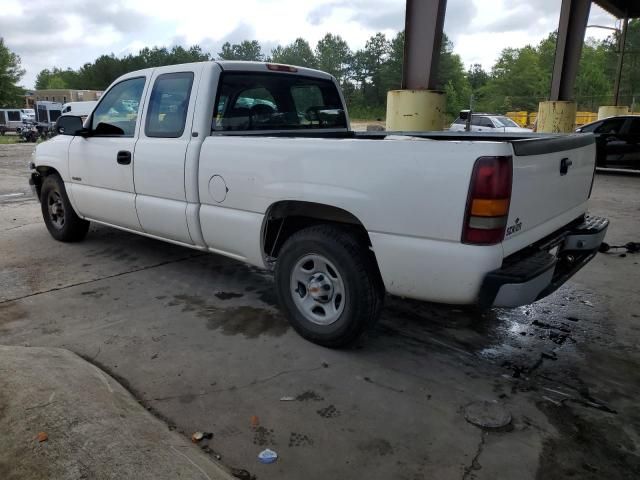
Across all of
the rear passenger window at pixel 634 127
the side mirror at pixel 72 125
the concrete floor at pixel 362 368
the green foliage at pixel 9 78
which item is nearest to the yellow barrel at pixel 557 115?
the rear passenger window at pixel 634 127

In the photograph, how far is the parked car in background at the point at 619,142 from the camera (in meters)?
12.6

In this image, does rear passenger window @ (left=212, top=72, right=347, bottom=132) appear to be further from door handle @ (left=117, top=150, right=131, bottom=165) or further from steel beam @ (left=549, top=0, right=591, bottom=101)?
steel beam @ (left=549, top=0, right=591, bottom=101)

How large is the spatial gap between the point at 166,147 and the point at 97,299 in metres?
1.48

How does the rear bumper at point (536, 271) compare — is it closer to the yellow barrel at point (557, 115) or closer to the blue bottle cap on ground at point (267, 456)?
the blue bottle cap on ground at point (267, 456)

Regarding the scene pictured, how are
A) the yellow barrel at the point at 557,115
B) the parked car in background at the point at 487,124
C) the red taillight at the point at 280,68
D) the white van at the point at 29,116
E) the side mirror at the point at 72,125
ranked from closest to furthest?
1. the red taillight at the point at 280,68
2. the side mirror at the point at 72,125
3. the yellow barrel at the point at 557,115
4. the parked car in background at the point at 487,124
5. the white van at the point at 29,116

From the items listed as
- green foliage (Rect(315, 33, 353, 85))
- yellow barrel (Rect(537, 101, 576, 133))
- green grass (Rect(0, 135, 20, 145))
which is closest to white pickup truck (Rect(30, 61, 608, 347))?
yellow barrel (Rect(537, 101, 576, 133))

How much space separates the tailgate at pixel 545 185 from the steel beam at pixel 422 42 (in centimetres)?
→ 468

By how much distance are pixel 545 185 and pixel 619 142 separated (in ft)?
38.6

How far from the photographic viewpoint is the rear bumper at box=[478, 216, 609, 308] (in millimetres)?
2713

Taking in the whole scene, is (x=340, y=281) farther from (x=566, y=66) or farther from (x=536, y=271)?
(x=566, y=66)

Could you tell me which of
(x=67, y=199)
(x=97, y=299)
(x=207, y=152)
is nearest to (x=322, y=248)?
(x=207, y=152)

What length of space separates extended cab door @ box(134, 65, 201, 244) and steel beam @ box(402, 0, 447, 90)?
4.80 m

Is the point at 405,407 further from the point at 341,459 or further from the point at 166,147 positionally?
the point at 166,147

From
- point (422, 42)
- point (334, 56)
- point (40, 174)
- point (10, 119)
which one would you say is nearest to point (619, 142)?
point (422, 42)
